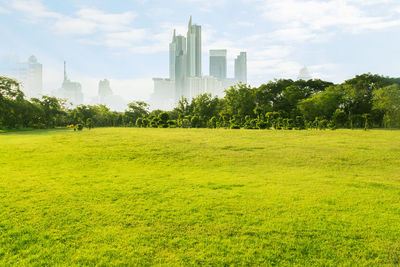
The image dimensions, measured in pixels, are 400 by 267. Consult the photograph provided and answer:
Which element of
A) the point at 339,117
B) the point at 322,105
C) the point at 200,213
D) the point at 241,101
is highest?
the point at 241,101

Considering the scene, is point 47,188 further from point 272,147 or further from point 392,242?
point 272,147

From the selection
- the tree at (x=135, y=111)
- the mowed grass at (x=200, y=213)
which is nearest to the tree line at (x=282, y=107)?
the tree at (x=135, y=111)

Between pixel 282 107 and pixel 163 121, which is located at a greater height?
pixel 282 107

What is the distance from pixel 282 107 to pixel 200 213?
43776mm

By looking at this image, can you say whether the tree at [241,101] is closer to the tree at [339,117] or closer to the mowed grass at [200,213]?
→ the tree at [339,117]

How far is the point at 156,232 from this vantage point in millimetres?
4395

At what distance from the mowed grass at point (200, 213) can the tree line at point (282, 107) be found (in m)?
22.7

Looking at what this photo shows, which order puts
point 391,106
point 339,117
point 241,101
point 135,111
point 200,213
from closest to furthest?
point 200,213 → point 391,106 → point 339,117 → point 241,101 → point 135,111

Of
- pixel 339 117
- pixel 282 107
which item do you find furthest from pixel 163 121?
pixel 339 117

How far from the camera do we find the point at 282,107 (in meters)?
45.5

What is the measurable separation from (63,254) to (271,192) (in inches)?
192

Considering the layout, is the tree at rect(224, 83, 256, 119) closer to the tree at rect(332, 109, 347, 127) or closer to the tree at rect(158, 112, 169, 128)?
the tree at rect(158, 112, 169, 128)

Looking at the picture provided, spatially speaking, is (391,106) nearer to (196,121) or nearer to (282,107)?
(282,107)

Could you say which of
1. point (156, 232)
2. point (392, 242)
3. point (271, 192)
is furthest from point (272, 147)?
point (156, 232)
